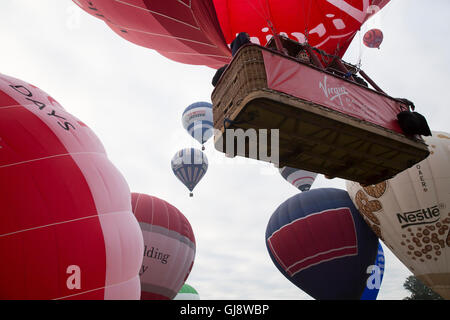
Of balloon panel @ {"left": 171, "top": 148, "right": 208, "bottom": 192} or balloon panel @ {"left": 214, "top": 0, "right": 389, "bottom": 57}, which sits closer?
balloon panel @ {"left": 214, "top": 0, "right": 389, "bottom": 57}

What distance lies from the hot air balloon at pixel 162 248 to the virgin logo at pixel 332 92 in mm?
8331

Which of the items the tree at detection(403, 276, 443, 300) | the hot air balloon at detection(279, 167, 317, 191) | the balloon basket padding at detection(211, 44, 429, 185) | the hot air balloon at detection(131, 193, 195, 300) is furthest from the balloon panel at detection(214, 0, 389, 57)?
the tree at detection(403, 276, 443, 300)

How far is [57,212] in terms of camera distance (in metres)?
3.97

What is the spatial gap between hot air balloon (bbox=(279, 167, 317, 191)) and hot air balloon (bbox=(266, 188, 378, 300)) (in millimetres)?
8331

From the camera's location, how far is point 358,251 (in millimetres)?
10680

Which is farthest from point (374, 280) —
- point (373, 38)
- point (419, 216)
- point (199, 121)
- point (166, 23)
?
point (199, 121)

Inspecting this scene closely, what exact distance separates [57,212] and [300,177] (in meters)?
17.6

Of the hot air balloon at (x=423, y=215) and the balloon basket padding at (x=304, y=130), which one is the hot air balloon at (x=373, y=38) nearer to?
the hot air balloon at (x=423, y=215)

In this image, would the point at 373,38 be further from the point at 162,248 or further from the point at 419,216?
the point at 162,248

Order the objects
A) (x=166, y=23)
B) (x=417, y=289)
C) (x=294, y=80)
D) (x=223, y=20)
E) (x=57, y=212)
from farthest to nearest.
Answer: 1. (x=417, y=289)
2. (x=223, y=20)
3. (x=166, y=23)
4. (x=57, y=212)
5. (x=294, y=80)

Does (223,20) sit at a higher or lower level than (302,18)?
lower

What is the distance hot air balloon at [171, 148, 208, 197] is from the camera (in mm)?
20656

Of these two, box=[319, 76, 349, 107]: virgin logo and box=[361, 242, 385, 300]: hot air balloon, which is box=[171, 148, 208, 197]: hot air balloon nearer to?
box=[361, 242, 385, 300]: hot air balloon

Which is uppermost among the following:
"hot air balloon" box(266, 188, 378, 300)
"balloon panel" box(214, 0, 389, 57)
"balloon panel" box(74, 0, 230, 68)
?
"balloon panel" box(214, 0, 389, 57)
